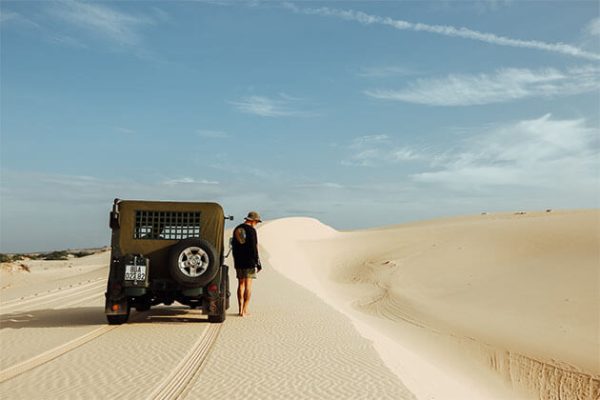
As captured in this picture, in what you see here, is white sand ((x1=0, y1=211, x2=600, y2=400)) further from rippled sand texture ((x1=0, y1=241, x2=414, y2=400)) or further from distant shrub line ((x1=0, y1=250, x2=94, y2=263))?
distant shrub line ((x1=0, y1=250, x2=94, y2=263))

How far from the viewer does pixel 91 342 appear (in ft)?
30.7

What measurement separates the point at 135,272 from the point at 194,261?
1158 mm

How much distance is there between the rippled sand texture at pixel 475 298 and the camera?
460 inches

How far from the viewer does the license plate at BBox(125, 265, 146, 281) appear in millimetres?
10508

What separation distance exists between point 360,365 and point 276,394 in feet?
5.64

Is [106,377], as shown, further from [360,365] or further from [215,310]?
[215,310]

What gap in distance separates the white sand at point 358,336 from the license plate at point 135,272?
1029mm

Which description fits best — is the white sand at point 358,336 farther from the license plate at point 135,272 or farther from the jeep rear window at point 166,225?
the jeep rear window at point 166,225

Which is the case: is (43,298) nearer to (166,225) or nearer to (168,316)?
(168,316)

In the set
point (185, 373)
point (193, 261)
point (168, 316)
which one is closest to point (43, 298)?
point (168, 316)

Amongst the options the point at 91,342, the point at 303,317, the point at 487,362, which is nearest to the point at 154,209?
the point at 91,342

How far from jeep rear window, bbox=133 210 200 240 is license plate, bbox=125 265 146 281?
723 millimetres

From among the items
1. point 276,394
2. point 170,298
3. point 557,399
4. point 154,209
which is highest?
point 154,209

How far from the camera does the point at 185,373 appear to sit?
7.11m
